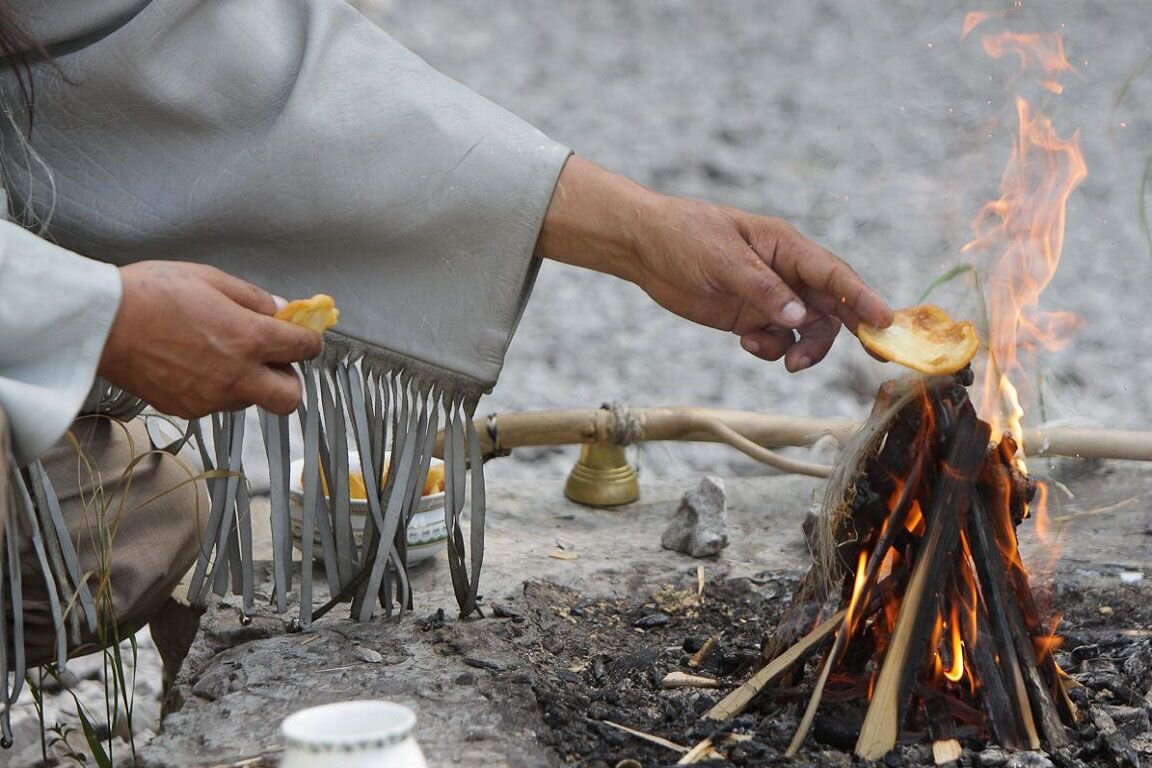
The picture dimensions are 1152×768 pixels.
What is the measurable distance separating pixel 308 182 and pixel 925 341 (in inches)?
36.1

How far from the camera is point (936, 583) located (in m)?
1.74

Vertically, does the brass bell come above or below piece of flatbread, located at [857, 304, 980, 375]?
below

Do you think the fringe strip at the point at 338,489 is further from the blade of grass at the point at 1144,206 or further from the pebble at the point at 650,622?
the blade of grass at the point at 1144,206

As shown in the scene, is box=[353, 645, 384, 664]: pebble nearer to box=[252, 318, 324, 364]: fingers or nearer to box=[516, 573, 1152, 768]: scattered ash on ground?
box=[516, 573, 1152, 768]: scattered ash on ground

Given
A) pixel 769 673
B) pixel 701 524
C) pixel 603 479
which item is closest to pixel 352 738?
pixel 769 673

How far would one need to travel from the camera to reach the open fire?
5.67 ft

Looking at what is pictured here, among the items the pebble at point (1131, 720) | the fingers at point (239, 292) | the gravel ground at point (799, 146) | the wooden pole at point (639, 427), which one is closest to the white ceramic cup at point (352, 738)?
the fingers at point (239, 292)

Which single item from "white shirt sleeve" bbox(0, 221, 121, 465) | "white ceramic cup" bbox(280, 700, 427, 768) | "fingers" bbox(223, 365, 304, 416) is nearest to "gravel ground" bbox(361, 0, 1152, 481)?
"fingers" bbox(223, 365, 304, 416)

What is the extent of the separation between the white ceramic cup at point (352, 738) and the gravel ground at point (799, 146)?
234cm

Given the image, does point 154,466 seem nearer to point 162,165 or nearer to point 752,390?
point 162,165

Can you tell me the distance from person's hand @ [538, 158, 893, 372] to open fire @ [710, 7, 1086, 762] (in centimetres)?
20

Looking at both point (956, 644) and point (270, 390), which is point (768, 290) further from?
point (270, 390)

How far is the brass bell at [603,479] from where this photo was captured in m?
→ 3.08

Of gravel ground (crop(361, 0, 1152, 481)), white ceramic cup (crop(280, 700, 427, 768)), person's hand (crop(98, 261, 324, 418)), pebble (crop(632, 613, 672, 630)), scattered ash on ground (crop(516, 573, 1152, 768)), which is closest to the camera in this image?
white ceramic cup (crop(280, 700, 427, 768))
